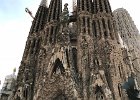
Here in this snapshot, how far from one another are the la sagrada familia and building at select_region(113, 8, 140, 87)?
64.5 ft

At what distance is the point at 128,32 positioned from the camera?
175 ft

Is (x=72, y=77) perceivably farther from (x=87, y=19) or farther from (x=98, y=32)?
(x=87, y=19)

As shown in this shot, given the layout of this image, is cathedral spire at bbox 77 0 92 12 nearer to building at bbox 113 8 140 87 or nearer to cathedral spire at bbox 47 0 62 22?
cathedral spire at bbox 47 0 62 22

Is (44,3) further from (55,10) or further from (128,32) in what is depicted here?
(128,32)

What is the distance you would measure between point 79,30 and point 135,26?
32034 millimetres

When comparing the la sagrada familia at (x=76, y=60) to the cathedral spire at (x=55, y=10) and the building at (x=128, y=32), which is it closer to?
the cathedral spire at (x=55, y=10)

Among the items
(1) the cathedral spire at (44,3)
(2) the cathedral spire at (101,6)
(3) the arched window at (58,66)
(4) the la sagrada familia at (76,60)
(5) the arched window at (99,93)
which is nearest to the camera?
(5) the arched window at (99,93)

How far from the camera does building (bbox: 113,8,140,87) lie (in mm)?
49219

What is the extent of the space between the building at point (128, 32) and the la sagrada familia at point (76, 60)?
1967 cm

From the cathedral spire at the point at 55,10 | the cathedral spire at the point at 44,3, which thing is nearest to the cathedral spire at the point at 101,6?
the cathedral spire at the point at 55,10

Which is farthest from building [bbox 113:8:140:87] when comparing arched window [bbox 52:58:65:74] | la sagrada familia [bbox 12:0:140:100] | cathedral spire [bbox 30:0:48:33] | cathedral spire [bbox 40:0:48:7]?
arched window [bbox 52:58:65:74]

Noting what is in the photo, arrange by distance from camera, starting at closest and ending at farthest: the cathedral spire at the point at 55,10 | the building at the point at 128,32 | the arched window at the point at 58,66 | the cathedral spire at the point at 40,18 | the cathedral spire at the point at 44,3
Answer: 1. the arched window at the point at 58,66
2. the cathedral spire at the point at 55,10
3. the cathedral spire at the point at 40,18
4. the cathedral spire at the point at 44,3
5. the building at the point at 128,32

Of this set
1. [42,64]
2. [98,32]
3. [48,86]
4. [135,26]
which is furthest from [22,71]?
[135,26]

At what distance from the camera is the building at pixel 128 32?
4922cm
